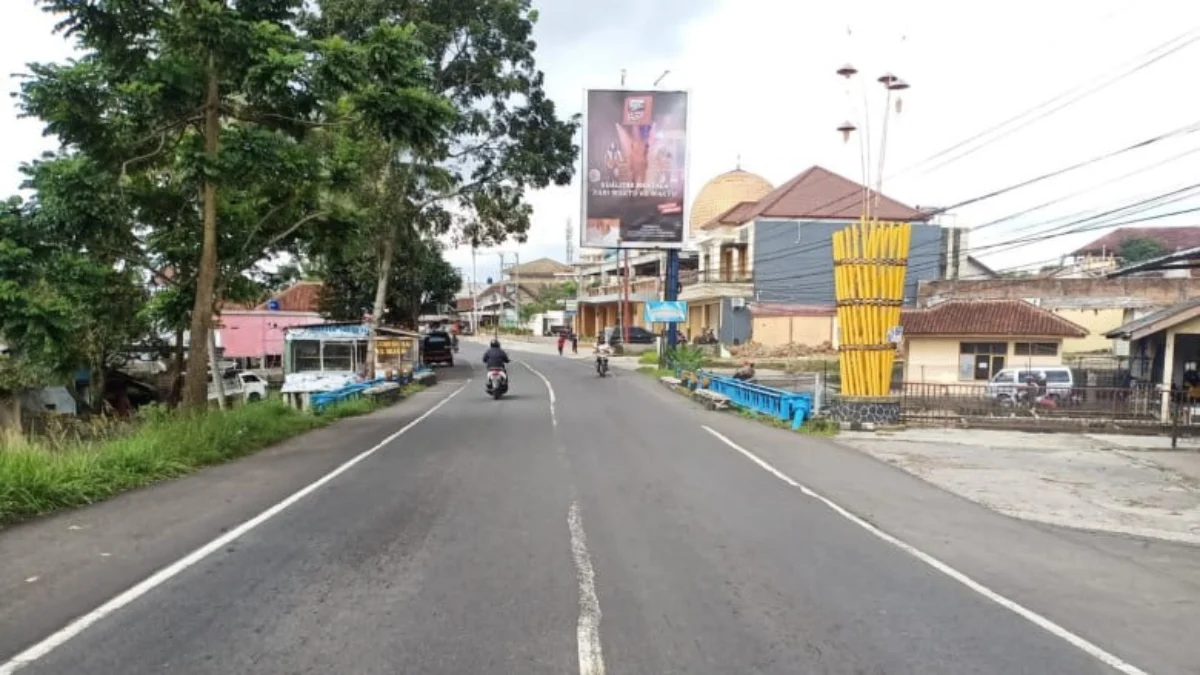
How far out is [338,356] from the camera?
2936 centimetres

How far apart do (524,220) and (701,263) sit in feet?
89.6

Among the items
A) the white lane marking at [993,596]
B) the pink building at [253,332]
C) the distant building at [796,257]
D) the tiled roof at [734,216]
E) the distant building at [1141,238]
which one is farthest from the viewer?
the distant building at [1141,238]

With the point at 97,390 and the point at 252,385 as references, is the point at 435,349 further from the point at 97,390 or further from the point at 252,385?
the point at 97,390

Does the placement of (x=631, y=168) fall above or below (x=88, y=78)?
above

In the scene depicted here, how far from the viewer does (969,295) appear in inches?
1791

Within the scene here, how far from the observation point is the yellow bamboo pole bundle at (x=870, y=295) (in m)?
17.7

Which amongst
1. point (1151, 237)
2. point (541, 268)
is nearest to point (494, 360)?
point (1151, 237)

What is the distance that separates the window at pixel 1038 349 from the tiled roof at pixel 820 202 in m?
19.7

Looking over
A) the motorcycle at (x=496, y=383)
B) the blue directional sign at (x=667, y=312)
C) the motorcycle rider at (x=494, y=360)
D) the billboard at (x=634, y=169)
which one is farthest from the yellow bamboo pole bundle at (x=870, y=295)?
the blue directional sign at (x=667, y=312)

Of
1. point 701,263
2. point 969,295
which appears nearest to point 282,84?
point 969,295

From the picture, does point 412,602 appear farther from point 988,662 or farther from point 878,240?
point 878,240

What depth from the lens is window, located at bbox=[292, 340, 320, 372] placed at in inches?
1112

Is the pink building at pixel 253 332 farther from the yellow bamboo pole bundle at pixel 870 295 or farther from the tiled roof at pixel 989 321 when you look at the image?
the yellow bamboo pole bundle at pixel 870 295

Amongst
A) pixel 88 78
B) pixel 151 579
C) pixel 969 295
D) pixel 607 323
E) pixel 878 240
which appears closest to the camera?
pixel 151 579
